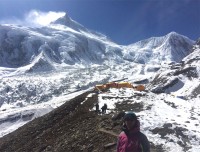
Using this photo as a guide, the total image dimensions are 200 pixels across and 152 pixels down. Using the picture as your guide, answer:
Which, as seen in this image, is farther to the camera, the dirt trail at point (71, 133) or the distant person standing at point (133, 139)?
the dirt trail at point (71, 133)

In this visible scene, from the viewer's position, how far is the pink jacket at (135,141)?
30.4 ft

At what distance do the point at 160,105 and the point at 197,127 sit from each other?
702 cm

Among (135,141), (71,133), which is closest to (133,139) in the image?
(135,141)

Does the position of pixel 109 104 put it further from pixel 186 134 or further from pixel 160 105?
pixel 186 134

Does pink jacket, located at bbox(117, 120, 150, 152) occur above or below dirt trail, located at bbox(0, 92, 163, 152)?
above

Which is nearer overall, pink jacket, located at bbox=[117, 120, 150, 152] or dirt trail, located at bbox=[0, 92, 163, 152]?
pink jacket, located at bbox=[117, 120, 150, 152]

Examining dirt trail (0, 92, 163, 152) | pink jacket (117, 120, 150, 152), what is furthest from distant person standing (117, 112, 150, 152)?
dirt trail (0, 92, 163, 152)

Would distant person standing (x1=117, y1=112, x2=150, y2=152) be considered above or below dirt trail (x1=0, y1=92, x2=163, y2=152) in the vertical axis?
above

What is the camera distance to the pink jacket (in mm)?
9266

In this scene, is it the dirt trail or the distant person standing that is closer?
the distant person standing

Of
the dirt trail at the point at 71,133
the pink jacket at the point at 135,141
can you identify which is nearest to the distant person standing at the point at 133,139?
the pink jacket at the point at 135,141

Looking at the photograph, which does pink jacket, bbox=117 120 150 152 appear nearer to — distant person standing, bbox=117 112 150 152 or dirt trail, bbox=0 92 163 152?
distant person standing, bbox=117 112 150 152

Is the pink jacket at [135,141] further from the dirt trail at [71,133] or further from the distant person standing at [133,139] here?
the dirt trail at [71,133]

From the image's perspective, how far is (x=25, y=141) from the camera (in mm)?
31312
